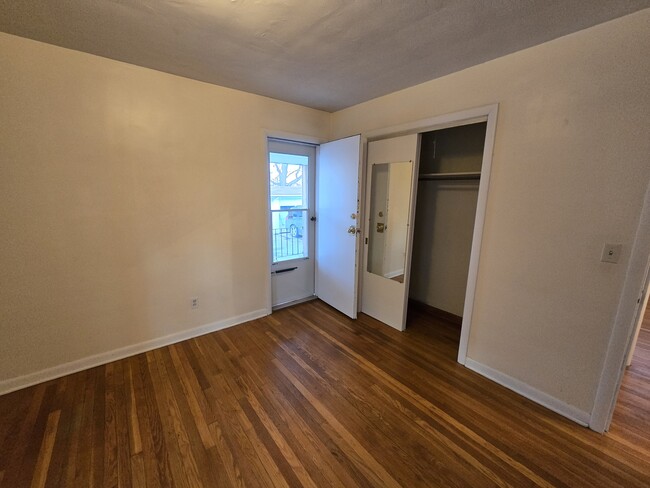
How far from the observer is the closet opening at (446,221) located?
111 inches

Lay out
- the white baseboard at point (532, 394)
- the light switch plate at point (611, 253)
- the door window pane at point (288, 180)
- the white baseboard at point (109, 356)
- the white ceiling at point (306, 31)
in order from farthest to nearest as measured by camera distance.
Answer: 1. the door window pane at point (288, 180)
2. the white baseboard at point (109, 356)
3. the white baseboard at point (532, 394)
4. the light switch plate at point (611, 253)
5. the white ceiling at point (306, 31)

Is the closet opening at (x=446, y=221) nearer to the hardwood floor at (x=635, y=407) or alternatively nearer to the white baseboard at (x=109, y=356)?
the hardwood floor at (x=635, y=407)

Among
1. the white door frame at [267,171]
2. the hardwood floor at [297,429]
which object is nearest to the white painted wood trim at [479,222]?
the hardwood floor at [297,429]

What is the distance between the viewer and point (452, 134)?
292cm

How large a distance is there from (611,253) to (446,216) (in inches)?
63.8

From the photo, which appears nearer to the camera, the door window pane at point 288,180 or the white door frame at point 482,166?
the white door frame at point 482,166

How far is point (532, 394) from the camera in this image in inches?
73.4

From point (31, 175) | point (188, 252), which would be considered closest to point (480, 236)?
point (188, 252)

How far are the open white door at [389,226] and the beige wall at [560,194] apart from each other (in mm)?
632

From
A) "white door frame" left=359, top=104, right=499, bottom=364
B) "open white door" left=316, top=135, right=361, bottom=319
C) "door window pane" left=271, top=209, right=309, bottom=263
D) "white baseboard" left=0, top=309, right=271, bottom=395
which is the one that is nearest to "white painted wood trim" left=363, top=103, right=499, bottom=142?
"white door frame" left=359, top=104, right=499, bottom=364

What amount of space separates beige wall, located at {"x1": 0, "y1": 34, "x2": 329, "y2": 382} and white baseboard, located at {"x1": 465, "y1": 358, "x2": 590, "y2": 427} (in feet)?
8.01

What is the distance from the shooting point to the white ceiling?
134cm

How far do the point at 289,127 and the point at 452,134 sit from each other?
6.11 feet

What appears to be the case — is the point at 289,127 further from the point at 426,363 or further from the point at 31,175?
the point at 426,363
